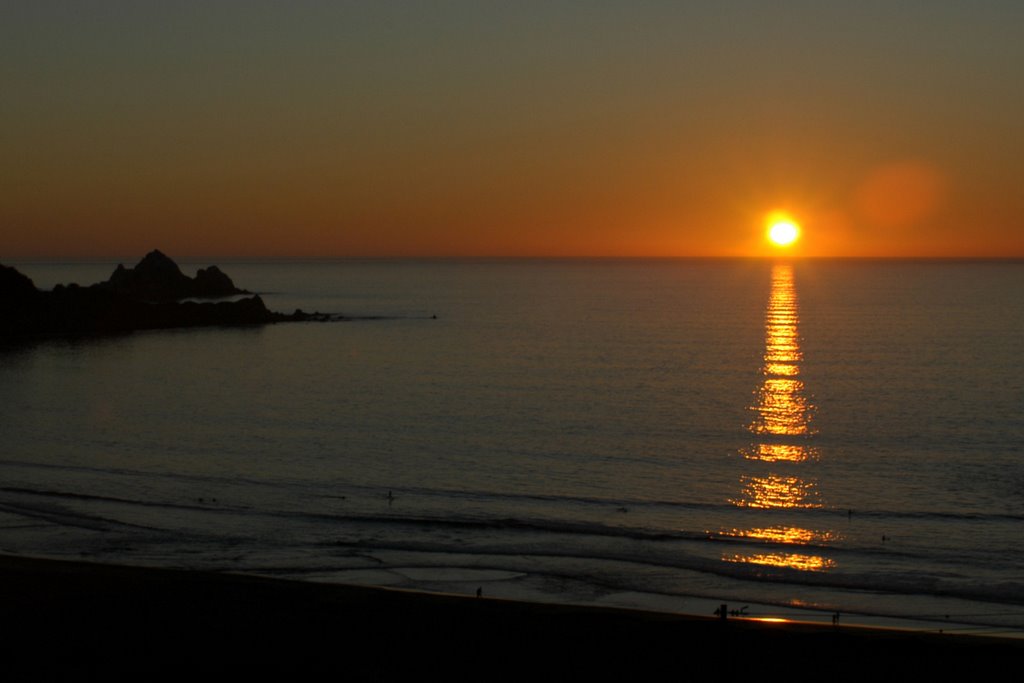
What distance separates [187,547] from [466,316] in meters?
119

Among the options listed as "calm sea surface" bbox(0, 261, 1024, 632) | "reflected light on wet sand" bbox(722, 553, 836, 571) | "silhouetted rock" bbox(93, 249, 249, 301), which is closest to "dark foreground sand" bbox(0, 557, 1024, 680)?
"calm sea surface" bbox(0, 261, 1024, 632)

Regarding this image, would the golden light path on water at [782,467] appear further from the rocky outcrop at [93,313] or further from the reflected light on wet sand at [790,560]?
the rocky outcrop at [93,313]

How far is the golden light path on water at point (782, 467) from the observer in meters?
27.4

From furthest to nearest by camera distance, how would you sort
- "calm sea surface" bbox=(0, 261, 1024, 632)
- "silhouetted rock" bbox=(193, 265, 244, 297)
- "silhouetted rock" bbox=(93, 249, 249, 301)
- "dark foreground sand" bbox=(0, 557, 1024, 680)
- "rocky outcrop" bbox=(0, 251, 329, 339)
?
"silhouetted rock" bbox=(193, 265, 244, 297)
"silhouetted rock" bbox=(93, 249, 249, 301)
"rocky outcrop" bbox=(0, 251, 329, 339)
"calm sea surface" bbox=(0, 261, 1024, 632)
"dark foreground sand" bbox=(0, 557, 1024, 680)

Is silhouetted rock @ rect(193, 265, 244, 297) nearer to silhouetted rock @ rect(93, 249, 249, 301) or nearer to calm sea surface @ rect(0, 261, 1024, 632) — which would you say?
silhouetted rock @ rect(93, 249, 249, 301)

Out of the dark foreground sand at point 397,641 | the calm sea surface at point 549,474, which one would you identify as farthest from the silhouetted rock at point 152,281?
the dark foreground sand at point 397,641

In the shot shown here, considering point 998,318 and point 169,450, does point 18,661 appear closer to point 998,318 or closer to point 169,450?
point 169,450

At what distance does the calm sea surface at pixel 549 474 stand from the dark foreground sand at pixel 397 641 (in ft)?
12.4

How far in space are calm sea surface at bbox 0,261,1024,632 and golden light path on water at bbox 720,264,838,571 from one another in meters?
0.14

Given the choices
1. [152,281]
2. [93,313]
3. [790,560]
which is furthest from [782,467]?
[152,281]

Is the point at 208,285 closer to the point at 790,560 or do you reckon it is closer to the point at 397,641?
the point at 790,560

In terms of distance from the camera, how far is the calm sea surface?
25859 mm

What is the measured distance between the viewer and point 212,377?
231ft

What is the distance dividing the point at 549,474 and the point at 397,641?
20.0m
